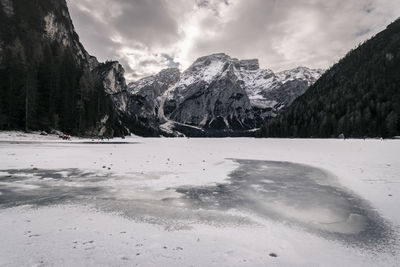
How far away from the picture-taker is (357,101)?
4968 inches

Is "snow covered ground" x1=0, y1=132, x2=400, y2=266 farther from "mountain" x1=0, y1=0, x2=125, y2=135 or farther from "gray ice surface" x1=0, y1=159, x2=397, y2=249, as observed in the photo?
"mountain" x1=0, y1=0, x2=125, y2=135

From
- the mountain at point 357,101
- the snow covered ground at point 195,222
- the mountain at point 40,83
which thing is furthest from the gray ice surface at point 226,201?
the mountain at point 357,101

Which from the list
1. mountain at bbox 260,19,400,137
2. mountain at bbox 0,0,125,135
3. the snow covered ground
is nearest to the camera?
the snow covered ground

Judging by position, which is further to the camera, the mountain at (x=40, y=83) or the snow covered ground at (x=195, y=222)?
the mountain at (x=40, y=83)

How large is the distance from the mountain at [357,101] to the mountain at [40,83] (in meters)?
115

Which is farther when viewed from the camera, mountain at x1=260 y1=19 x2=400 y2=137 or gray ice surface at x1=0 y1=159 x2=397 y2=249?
mountain at x1=260 y1=19 x2=400 y2=137

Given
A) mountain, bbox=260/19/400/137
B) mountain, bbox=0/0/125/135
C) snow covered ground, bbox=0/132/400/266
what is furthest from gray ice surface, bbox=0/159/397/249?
mountain, bbox=260/19/400/137

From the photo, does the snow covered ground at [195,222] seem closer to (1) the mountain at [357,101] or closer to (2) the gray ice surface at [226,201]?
(2) the gray ice surface at [226,201]

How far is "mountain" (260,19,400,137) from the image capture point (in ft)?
345

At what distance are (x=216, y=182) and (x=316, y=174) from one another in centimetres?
715

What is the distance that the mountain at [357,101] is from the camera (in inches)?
4139

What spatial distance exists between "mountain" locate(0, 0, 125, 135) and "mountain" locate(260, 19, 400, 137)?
11474 centimetres

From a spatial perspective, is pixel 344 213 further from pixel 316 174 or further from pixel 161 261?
pixel 316 174

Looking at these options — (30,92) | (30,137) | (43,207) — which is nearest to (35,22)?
(30,92)
